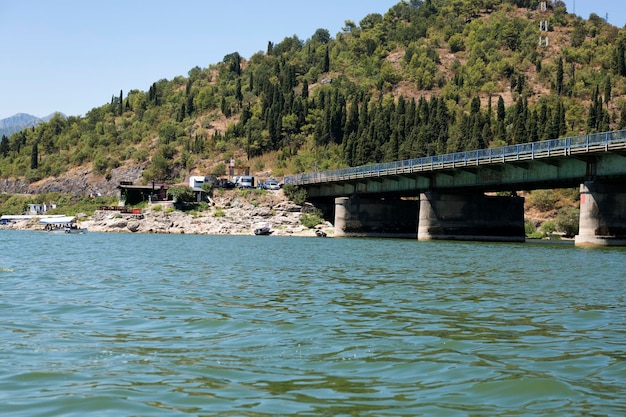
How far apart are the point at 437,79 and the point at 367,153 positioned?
7122cm

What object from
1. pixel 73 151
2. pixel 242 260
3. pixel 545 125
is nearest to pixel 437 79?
pixel 545 125

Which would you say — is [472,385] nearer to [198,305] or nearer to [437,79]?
[198,305]

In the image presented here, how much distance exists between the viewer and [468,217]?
270 feet

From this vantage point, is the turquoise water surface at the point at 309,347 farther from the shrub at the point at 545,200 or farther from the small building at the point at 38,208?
the small building at the point at 38,208

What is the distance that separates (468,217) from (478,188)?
4.03 metres

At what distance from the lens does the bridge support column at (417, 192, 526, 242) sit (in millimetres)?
81750

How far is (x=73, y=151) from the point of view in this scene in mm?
187125

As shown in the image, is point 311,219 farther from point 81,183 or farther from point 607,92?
point 607,92

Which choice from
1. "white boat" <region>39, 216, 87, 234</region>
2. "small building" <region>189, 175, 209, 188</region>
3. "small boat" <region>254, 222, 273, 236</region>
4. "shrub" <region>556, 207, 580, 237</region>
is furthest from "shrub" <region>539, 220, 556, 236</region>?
"white boat" <region>39, 216, 87, 234</region>

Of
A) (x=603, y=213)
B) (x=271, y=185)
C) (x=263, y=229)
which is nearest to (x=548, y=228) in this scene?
(x=263, y=229)

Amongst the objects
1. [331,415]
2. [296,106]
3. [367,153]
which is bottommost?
[331,415]

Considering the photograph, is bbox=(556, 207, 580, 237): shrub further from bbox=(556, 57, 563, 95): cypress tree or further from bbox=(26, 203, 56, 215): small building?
bbox=(26, 203, 56, 215): small building

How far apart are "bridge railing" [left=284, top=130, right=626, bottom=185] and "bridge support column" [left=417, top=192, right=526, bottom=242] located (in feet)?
14.6

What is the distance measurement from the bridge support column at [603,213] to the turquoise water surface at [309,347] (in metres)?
35.5
